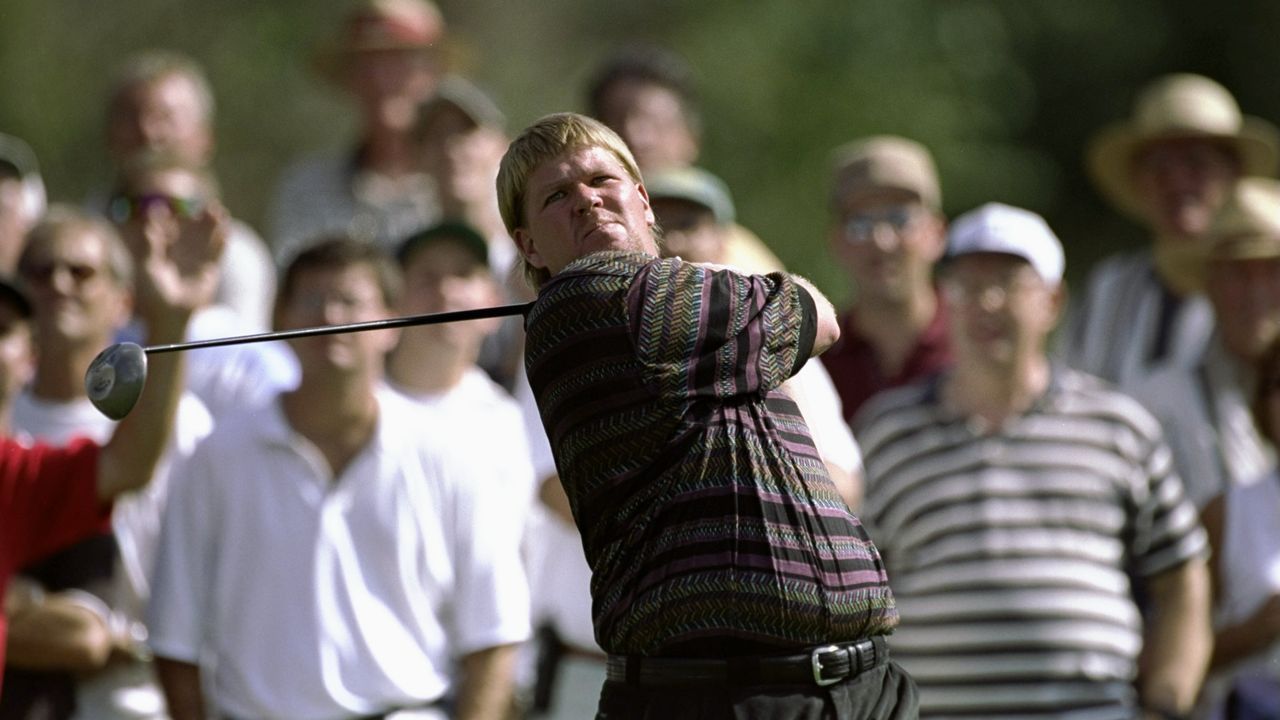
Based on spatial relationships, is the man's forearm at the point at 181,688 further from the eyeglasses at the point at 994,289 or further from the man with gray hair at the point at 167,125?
the eyeglasses at the point at 994,289

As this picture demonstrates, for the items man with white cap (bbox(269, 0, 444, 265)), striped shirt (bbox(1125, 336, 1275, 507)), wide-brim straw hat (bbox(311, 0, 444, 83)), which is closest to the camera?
striped shirt (bbox(1125, 336, 1275, 507))

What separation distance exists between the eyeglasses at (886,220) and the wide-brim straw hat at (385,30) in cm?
236

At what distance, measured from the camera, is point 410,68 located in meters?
8.98

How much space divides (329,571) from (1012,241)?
248cm

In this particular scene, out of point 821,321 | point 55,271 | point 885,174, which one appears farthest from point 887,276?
point 821,321

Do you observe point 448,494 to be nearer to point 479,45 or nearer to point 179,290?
point 179,290

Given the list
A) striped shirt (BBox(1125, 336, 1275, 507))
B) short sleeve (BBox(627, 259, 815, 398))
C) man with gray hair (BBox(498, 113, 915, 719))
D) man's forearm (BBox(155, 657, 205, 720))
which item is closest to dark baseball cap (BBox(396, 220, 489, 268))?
man's forearm (BBox(155, 657, 205, 720))

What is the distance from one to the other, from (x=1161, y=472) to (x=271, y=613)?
9.22 ft

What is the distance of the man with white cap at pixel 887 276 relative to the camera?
24.8 feet

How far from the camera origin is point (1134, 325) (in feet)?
26.7

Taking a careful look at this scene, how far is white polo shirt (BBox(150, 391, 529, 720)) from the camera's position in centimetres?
616

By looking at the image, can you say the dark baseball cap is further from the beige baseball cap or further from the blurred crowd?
the beige baseball cap

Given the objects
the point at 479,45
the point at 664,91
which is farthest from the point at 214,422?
the point at 479,45

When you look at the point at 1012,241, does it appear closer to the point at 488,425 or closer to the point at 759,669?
the point at 488,425
